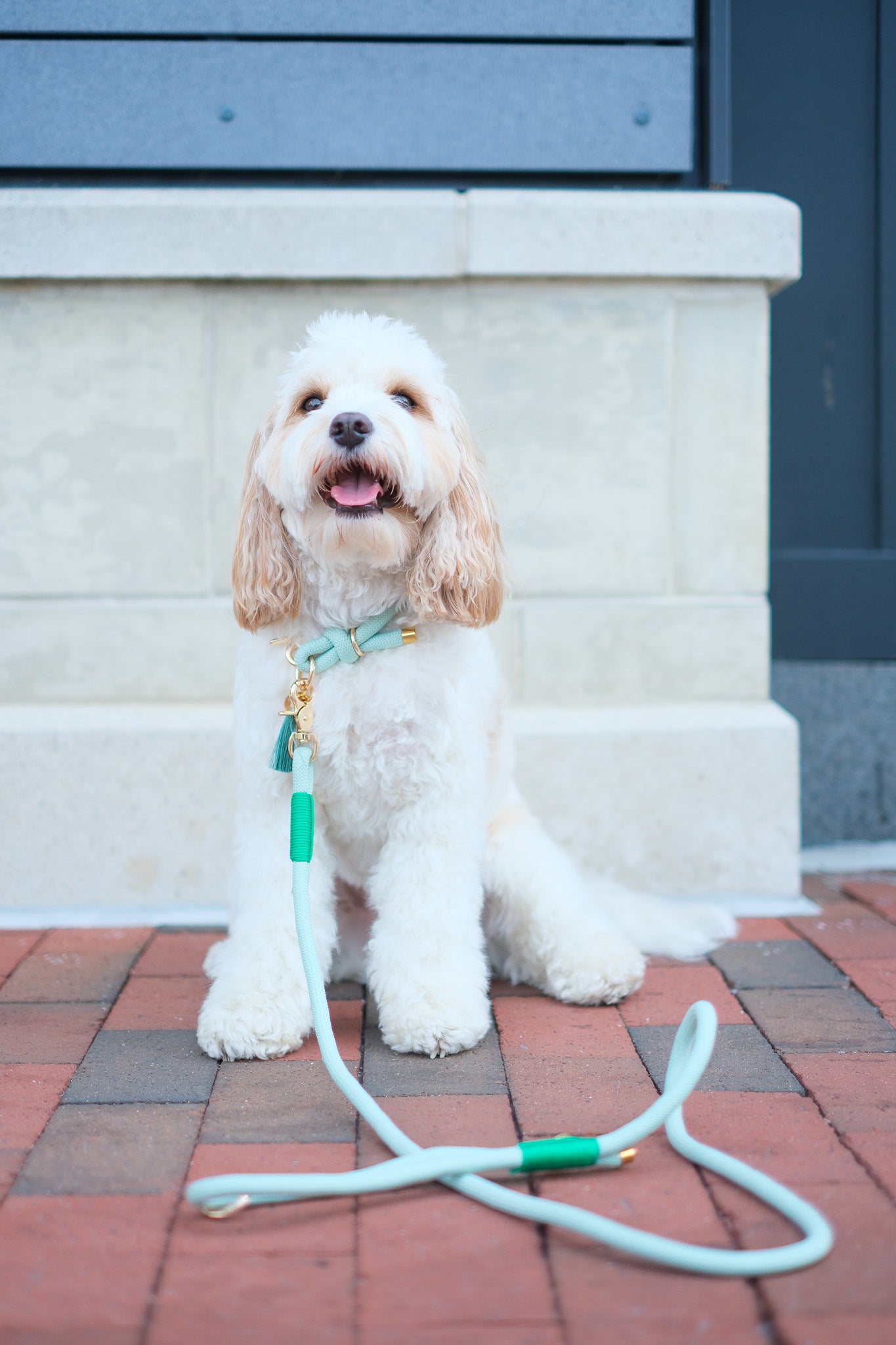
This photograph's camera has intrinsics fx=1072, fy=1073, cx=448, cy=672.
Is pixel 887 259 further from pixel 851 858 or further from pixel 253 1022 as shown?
pixel 253 1022

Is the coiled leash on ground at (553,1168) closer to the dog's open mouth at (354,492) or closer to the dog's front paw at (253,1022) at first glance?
the dog's front paw at (253,1022)

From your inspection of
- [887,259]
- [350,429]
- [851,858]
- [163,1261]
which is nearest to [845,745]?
[851,858]

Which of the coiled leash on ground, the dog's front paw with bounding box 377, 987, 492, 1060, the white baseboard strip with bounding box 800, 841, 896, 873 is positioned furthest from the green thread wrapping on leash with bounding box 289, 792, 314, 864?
the white baseboard strip with bounding box 800, 841, 896, 873

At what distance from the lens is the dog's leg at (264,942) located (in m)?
2.15

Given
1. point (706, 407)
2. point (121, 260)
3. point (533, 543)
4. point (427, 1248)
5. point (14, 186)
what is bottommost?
point (427, 1248)

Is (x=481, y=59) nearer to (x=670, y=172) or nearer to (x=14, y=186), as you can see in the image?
(x=670, y=172)

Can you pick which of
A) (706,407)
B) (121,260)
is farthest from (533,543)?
(121,260)

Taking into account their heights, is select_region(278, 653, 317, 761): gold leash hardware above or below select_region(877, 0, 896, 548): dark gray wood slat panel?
below

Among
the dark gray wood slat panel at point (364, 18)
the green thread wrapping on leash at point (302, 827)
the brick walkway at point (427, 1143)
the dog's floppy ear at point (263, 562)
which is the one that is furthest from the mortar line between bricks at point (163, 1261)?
the dark gray wood slat panel at point (364, 18)

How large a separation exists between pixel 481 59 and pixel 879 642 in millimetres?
2345

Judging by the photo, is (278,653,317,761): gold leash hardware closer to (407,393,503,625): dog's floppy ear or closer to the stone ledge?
(407,393,503,625): dog's floppy ear

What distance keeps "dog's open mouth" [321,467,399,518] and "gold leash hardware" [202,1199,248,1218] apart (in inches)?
47.5

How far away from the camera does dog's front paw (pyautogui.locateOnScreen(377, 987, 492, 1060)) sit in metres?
2.14

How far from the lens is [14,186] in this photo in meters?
3.30
